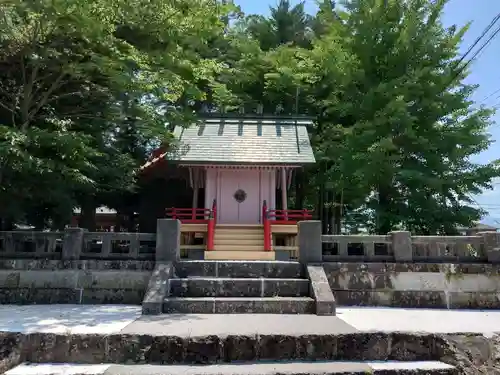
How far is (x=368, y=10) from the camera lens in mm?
14117

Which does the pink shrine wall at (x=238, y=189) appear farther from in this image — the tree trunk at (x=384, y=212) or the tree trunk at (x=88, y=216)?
the tree trunk at (x=88, y=216)

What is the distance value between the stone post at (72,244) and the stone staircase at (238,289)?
2.54 m

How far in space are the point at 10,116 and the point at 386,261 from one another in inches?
440

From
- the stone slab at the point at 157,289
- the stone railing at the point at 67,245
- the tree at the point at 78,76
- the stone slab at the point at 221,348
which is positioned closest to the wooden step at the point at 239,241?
the stone railing at the point at 67,245

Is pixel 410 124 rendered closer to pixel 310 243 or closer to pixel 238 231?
pixel 310 243

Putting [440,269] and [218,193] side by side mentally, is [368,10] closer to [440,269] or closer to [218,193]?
[218,193]

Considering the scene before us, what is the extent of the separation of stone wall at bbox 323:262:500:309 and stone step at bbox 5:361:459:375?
3.54 metres

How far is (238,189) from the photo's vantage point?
15.0 m

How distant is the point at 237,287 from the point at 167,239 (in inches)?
85.7

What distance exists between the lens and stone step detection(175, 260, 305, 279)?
928 centimetres

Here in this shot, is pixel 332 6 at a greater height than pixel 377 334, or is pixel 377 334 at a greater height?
pixel 332 6

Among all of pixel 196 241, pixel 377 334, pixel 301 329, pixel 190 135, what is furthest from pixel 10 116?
pixel 377 334

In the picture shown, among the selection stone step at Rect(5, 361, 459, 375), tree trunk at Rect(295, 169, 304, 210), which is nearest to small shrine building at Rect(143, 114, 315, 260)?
tree trunk at Rect(295, 169, 304, 210)

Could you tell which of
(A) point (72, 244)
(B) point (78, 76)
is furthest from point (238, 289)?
(B) point (78, 76)
